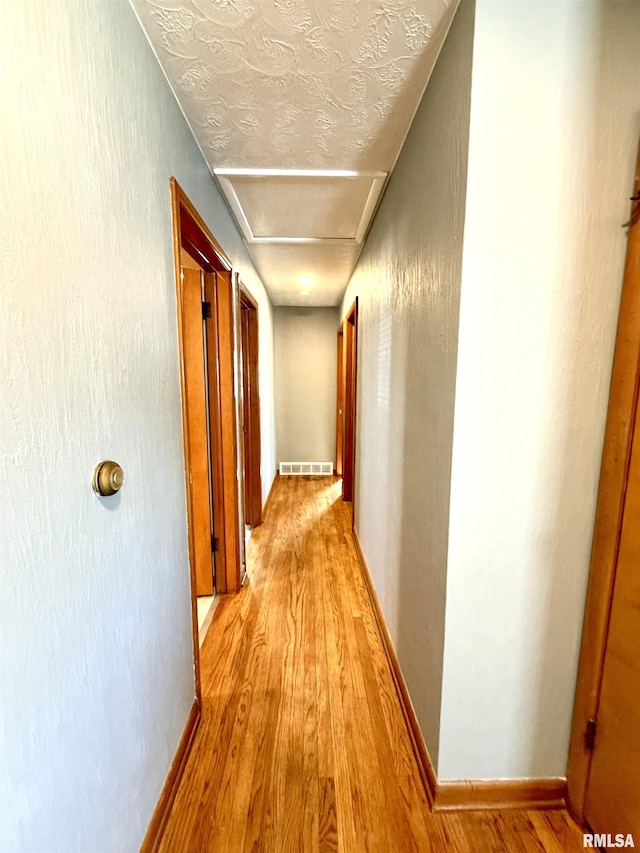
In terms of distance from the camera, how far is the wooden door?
199cm

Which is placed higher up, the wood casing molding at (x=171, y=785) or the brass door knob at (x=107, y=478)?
the brass door knob at (x=107, y=478)

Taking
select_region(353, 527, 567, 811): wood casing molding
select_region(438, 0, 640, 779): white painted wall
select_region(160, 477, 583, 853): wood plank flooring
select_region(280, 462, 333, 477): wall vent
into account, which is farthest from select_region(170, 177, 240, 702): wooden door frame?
select_region(280, 462, 333, 477): wall vent

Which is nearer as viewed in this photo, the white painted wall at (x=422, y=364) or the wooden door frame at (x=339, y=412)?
the white painted wall at (x=422, y=364)

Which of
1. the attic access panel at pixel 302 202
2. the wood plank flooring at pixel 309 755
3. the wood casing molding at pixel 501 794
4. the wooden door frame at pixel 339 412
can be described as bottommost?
the wood plank flooring at pixel 309 755

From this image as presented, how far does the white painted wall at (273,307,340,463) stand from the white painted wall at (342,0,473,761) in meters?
2.79

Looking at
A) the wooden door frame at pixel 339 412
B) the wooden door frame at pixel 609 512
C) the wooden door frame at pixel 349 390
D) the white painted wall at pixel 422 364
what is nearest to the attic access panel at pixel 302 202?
the white painted wall at pixel 422 364

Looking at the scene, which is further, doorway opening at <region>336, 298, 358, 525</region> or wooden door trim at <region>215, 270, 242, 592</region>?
doorway opening at <region>336, 298, 358, 525</region>

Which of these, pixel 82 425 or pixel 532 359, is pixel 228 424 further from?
pixel 532 359

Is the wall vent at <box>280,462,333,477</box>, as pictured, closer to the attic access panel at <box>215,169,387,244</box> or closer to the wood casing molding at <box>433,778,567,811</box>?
the attic access panel at <box>215,169,387,244</box>

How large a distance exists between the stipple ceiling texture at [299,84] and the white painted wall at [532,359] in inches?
11.2

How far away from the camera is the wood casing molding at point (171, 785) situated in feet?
3.23

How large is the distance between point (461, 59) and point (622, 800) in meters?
1.98

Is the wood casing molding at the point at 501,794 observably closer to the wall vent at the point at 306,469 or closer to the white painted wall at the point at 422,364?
the white painted wall at the point at 422,364

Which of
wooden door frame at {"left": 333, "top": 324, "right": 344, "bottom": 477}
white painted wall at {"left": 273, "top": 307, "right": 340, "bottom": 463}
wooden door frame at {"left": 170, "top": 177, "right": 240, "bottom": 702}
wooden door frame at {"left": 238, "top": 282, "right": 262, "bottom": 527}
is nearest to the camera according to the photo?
wooden door frame at {"left": 170, "top": 177, "right": 240, "bottom": 702}
